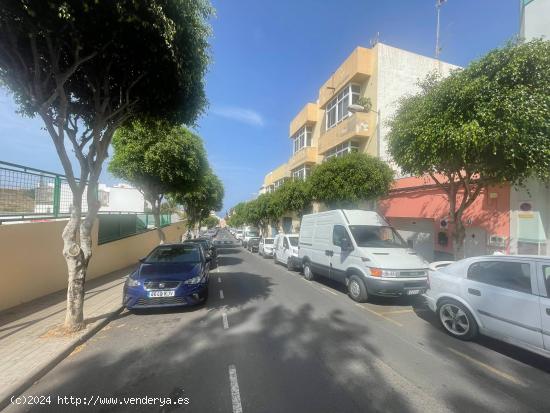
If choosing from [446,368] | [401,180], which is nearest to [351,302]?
[446,368]

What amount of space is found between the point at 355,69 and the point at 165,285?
1634 cm

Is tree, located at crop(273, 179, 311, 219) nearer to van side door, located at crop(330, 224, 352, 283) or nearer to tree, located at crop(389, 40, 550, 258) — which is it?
van side door, located at crop(330, 224, 352, 283)

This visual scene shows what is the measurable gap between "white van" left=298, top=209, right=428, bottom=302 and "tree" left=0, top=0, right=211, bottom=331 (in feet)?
18.4

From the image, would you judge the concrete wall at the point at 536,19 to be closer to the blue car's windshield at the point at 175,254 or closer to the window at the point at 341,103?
the window at the point at 341,103

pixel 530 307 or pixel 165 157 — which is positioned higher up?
pixel 165 157

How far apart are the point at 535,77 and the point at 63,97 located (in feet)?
32.4

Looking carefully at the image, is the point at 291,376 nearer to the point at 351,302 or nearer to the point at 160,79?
the point at 351,302

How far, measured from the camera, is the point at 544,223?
8.79 metres

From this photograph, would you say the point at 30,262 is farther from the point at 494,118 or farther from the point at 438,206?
the point at 438,206

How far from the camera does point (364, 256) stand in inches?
307

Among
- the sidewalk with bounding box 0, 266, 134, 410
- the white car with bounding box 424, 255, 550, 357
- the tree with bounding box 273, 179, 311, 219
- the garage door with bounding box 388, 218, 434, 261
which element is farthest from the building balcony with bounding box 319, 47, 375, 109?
the sidewalk with bounding box 0, 266, 134, 410

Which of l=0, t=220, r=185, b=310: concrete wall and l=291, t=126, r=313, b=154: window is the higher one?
l=291, t=126, r=313, b=154: window

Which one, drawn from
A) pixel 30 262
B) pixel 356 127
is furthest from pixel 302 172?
pixel 30 262

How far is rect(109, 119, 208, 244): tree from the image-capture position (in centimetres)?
1284
